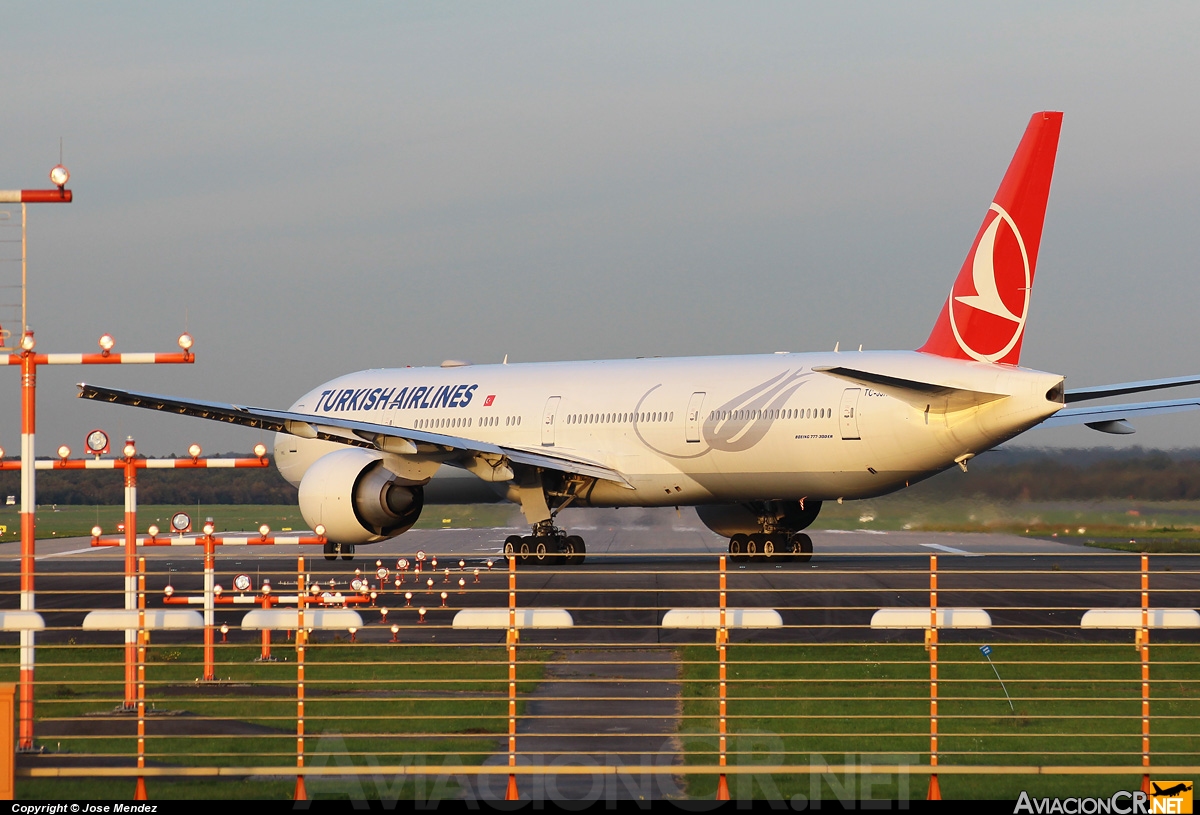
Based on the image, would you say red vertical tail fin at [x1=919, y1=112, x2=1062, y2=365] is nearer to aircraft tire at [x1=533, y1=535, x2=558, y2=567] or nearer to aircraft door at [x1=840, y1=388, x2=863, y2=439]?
aircraft door at [x1=840, y1=388, x2=863, y2=439]

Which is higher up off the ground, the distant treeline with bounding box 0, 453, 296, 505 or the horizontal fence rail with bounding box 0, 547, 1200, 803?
the distant treeline with bounding box 0, 453, 296, 505

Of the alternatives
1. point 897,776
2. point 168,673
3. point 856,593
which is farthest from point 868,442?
point 897,776

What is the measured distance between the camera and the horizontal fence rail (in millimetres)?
9102

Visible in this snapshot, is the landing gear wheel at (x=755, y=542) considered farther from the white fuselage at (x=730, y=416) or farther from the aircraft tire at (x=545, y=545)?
the aircraft tire at (x=545, y=545)

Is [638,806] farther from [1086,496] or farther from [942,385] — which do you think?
[1086,496]

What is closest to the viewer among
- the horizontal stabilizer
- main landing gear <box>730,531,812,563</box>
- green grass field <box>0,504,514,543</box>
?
the horizontal stabilizer

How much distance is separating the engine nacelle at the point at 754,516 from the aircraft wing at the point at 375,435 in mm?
2674

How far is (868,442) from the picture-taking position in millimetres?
26062

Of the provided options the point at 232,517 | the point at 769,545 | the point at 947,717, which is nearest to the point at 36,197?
the point at 947,717

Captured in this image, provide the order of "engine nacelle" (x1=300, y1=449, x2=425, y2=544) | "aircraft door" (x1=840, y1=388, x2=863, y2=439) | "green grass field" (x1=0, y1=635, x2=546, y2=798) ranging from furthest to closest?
"engine nacelle" (x1=300, y1=449, x2=425, y2=544)
"aircraft door" (x1=840, y1=388, x2=863, y2=439)
"green grass field" (x1=0, y1=635, x2=546, y2=798)

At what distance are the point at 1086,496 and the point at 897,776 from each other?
87.6 feet

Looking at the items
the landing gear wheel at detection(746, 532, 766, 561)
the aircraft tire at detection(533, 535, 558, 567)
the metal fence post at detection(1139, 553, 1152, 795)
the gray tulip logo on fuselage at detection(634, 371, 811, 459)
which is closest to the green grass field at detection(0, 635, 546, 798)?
the metal fence post at detection(1139, 553, 1152, 795)

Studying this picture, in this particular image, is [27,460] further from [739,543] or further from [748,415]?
[739,543]

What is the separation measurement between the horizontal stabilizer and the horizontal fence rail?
5.01m
